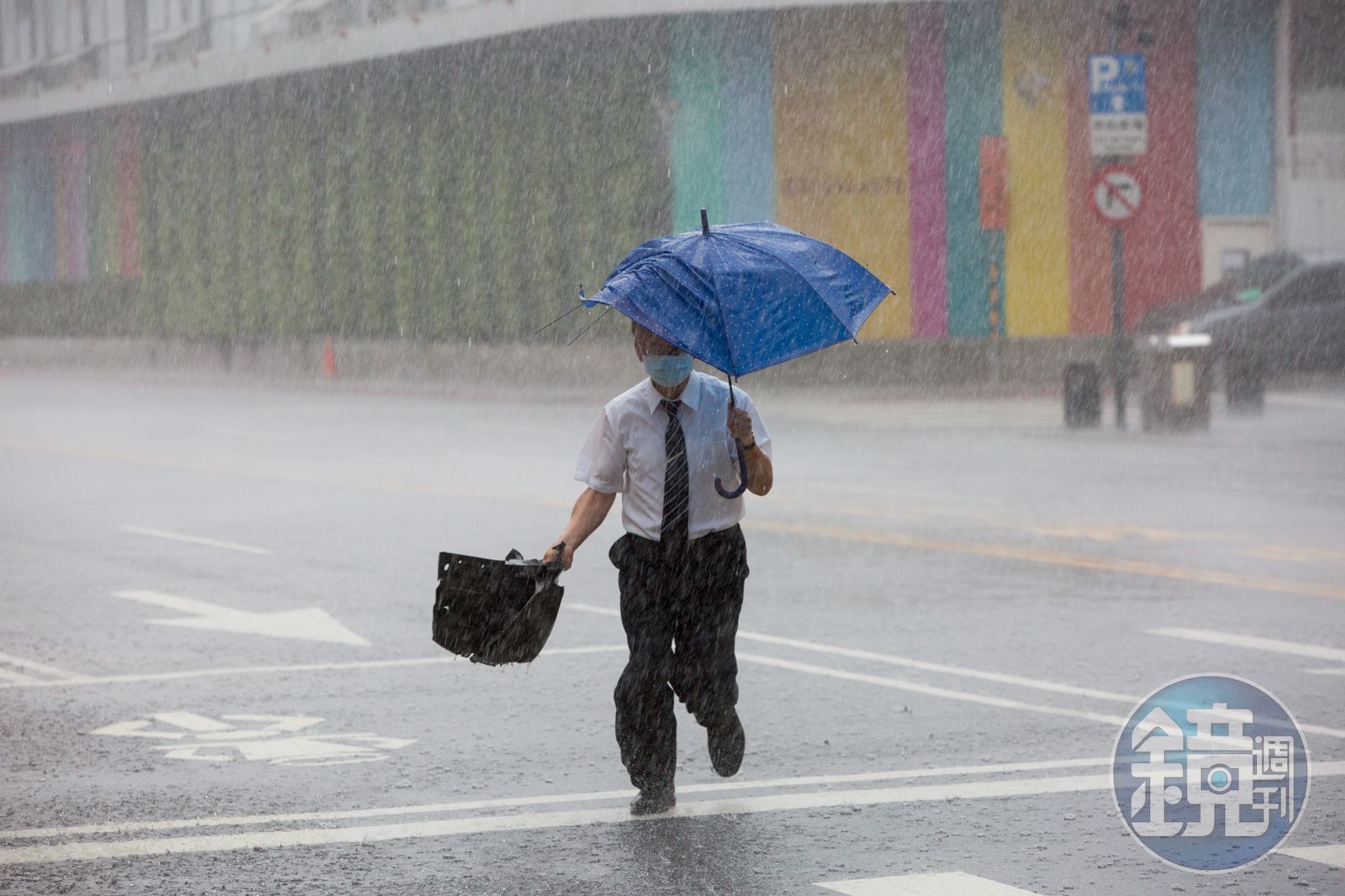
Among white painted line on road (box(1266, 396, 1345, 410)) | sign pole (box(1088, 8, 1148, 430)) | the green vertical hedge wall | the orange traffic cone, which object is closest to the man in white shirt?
sign pole (box(1088, 8, 1148, 430))

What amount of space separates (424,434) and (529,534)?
10118mm

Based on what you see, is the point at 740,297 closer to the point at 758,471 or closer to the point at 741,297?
the point at 741,297

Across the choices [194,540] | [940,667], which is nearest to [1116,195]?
[194,540]

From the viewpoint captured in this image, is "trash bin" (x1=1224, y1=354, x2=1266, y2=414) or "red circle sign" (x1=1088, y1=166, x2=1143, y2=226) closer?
"red circle sign" (x1=1088, y1=166, x2=1143, y2=226)

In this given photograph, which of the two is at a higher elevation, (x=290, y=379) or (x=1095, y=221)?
(x=1095, y=221)

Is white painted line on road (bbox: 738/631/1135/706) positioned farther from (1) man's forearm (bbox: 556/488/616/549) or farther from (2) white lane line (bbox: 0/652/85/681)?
(2) white lane line (bbox: 0/652/85/681)

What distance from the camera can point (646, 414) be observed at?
23.5ft

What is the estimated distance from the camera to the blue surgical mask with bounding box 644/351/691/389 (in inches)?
276

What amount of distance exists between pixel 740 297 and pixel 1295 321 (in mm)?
26935

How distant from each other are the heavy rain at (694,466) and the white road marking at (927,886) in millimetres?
21

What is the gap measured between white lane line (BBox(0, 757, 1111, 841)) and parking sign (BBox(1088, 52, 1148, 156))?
1870 cm

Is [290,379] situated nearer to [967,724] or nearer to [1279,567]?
[1279,567]

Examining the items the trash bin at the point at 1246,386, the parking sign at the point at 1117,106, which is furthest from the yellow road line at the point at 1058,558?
the trash bin at the point at 1246,386

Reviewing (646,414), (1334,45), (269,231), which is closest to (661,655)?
(646,414)
